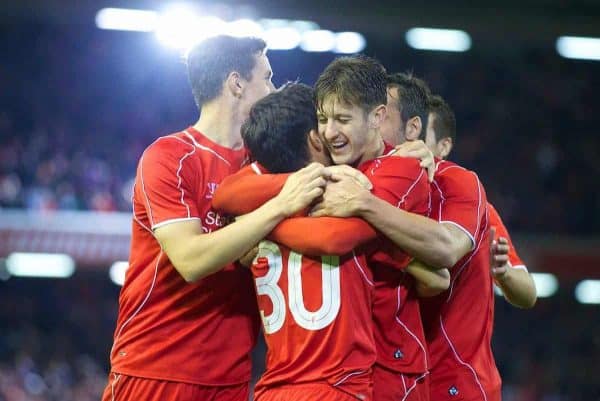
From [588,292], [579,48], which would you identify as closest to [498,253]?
[588,292]

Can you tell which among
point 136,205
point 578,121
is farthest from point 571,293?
point 136,205

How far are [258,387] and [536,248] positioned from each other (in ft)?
39.3

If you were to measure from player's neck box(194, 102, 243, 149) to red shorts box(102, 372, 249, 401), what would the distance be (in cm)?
96

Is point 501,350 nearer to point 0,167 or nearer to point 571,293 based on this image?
point 571,293

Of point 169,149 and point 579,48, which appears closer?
point 169,149

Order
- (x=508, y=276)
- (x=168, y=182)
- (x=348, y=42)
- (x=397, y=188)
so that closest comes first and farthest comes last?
(x=397, y=188) < (x=168, y=182) < (x=508, y=276) < (x=348, y=42)

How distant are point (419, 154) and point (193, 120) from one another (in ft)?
45.2

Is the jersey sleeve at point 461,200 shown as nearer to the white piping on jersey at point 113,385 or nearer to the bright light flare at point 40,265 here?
the white piping on jersey at point 113,385

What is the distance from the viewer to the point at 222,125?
4051 millimetres

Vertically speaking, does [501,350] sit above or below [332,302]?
below

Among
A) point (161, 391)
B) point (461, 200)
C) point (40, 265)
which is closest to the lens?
point (461, 200)

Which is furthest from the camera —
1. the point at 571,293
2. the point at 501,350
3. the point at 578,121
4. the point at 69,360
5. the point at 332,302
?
the point at 578,121

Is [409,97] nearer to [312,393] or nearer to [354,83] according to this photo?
[354,83]

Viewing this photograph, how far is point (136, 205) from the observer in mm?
3924
